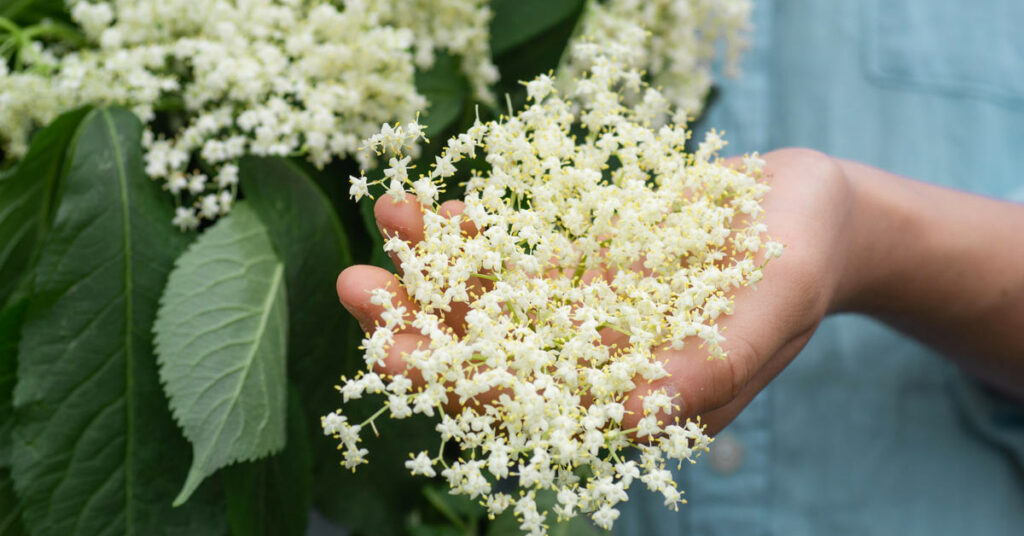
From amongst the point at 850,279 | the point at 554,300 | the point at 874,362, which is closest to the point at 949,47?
the point at 874,362

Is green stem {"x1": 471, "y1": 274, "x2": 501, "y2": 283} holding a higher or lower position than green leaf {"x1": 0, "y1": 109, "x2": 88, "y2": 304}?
higher

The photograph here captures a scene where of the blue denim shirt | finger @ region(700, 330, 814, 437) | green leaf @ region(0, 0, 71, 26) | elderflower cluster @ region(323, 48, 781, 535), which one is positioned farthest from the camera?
the blue denim shirt

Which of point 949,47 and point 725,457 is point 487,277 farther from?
point 949,47

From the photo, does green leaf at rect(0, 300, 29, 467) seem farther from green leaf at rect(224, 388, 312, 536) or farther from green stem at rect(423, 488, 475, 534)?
green stem at rect(423, 488, 475, 534)

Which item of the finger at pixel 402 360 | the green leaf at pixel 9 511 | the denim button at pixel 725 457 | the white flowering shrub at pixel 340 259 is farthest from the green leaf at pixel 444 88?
the denim button at pixel 725 457

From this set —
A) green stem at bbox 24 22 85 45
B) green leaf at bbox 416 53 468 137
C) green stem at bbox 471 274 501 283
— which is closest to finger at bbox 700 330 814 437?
green stem at bbox 471 274 501 283

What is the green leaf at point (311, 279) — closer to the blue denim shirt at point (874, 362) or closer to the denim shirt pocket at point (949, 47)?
the blue denim shirt at point (874, 362)
